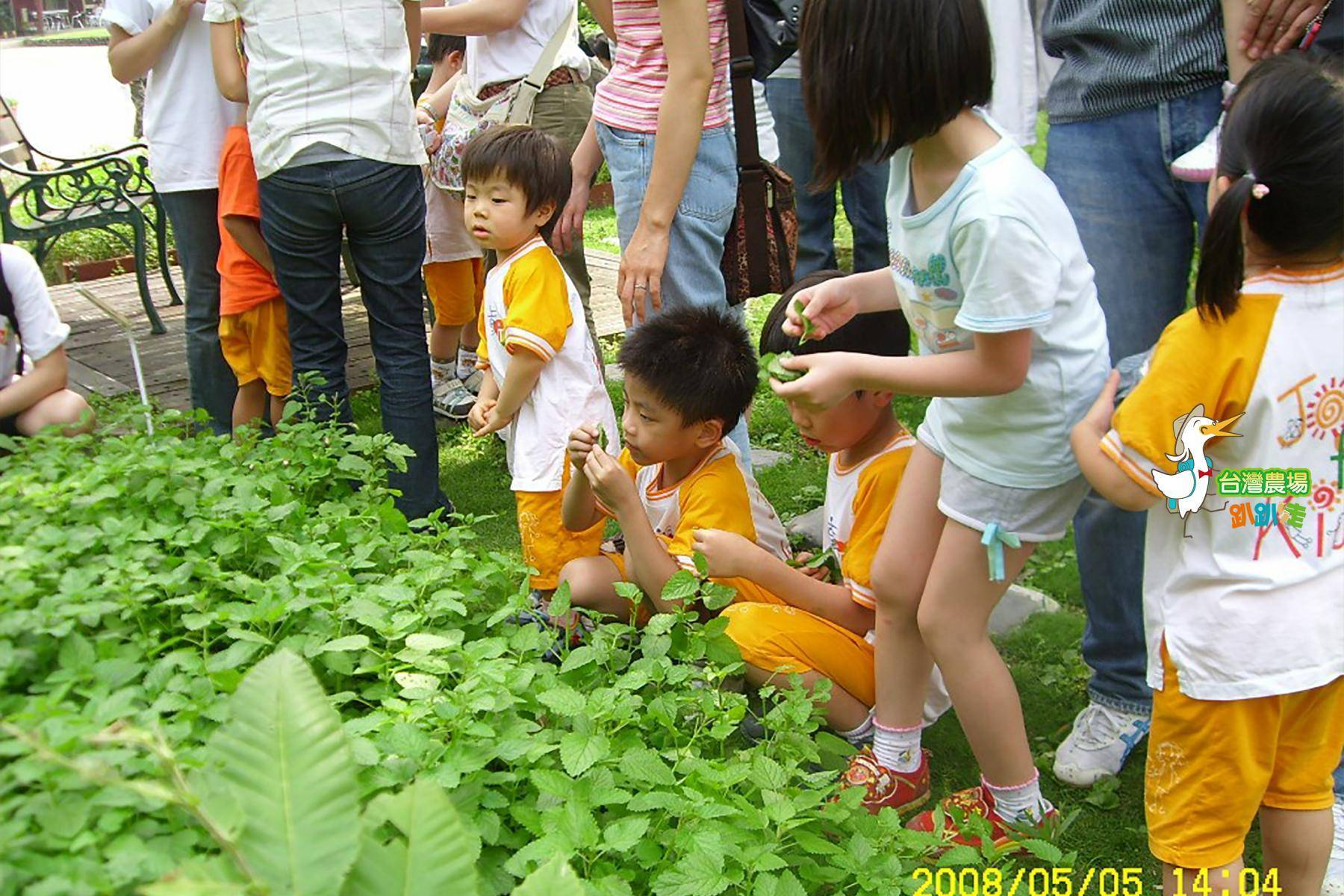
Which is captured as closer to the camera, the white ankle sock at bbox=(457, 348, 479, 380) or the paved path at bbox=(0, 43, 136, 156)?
the white ankle sock at bbox=(457, 348, 479, 380)

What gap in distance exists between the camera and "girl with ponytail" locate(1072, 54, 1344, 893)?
1.86 m

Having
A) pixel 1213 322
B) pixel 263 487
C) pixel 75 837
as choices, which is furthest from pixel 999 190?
pixel 75 837

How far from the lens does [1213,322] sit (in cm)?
191

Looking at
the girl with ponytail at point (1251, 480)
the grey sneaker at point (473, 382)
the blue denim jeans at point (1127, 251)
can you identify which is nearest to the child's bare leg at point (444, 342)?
the grey sneaker at point (473, 382)

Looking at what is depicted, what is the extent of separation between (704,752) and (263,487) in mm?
1006

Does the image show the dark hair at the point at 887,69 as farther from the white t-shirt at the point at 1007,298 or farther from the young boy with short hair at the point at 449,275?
the young boy with short hair at the point at 449,275

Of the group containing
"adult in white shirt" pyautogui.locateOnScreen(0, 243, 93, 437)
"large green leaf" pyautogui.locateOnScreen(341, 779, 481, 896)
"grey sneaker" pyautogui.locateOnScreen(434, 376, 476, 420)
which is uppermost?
"large green leaf" pyautogui.locateOnScreen(341, 779, 481, 896)

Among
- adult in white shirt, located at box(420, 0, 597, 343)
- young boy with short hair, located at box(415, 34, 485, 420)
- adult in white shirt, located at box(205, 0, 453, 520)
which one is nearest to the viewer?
adult in white shirt, located at box(205, 0, 453, 520)

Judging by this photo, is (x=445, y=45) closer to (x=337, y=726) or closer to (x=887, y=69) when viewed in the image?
(x=887, y=69)

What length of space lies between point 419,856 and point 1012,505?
1356 millimetres

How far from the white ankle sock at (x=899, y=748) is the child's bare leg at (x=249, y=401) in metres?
2.64

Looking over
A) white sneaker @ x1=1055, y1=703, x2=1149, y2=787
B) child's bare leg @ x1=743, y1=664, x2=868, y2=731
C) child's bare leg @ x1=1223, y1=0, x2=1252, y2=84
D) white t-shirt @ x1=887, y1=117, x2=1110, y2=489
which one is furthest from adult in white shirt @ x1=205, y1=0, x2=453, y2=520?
child's bare leg @ x1=1223, y1=0, x2=1252, y2=84

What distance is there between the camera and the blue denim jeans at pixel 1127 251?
2514 mm

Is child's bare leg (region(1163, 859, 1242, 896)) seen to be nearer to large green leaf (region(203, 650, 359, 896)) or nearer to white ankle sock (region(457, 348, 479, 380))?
large green leaf (region(203, 650, 359, 896))
